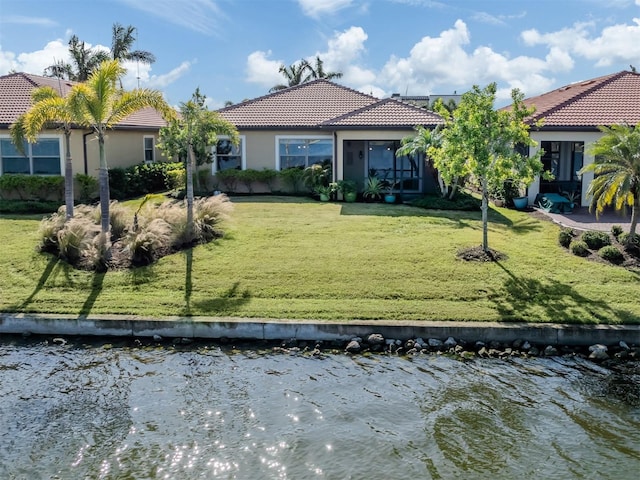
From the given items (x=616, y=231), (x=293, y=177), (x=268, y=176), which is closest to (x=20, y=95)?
(x=268, y=176)

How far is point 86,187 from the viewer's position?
21609mm

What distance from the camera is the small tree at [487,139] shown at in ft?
42.4

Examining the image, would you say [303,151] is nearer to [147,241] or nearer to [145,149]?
[145,149]

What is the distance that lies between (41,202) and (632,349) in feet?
60.0

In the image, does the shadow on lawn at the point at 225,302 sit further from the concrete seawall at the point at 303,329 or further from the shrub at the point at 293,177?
the shrub at the point at 293,177

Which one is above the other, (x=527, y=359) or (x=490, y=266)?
(x=490, y=266)

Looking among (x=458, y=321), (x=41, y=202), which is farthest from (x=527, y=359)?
(x=41, y=202)

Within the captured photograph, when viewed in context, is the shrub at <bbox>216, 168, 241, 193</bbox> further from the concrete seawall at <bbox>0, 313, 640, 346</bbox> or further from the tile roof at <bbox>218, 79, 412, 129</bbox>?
the concrete seawall at <bbox>0, 313, 640, 346</bbox>

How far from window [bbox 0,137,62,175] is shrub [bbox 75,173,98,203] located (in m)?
1.06

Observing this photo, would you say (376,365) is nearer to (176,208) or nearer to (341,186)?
(176,208)

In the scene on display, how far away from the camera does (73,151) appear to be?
22047 millimetres

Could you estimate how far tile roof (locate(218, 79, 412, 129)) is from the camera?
2438 centimetres

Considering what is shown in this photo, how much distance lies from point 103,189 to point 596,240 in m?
11.8

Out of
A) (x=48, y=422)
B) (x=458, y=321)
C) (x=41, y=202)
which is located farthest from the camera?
(x=41, y=202)
